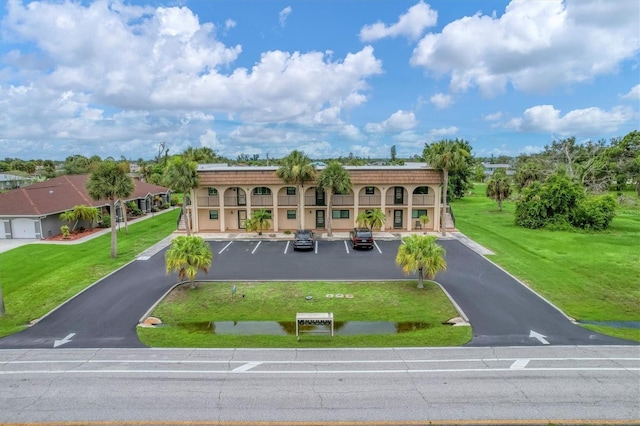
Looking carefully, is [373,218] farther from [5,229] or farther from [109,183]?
[5,229]

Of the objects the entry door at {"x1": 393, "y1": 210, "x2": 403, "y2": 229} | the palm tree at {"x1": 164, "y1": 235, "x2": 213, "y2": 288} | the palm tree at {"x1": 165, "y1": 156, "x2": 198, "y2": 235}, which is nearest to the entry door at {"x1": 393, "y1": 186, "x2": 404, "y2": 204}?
the entry door at {"x1": 393, "y1": 210, "x2": 403, "y2": 229}

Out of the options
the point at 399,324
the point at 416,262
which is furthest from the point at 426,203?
the point at 399,324

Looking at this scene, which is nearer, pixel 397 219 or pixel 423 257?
pixel 423 257

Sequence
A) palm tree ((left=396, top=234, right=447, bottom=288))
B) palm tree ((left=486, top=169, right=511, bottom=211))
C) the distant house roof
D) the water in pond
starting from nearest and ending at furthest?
the water in pond, palm tree ((left=396, top=234, right=447, bottom=288)), the distant house roof, palm tree ((left=486, top=169, right=511, bottom=211))

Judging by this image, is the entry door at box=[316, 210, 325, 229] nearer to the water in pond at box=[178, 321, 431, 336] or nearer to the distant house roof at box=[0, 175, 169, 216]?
the distant house roof at box=[0, 175, 169, 216]

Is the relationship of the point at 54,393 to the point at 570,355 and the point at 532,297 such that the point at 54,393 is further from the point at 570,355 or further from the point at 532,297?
the point at 532,297

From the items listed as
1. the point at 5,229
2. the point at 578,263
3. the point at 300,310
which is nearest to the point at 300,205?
the point at 300,310
